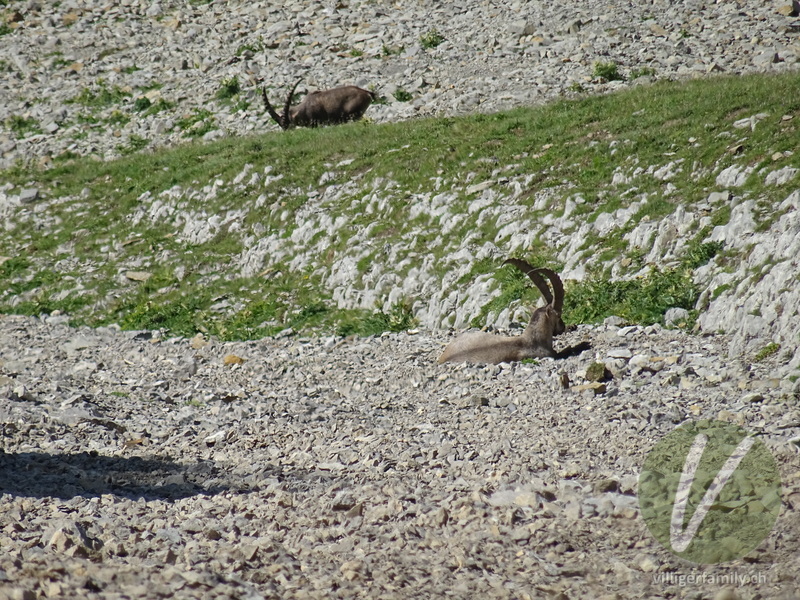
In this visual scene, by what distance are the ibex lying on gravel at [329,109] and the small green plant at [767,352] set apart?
17.2 m

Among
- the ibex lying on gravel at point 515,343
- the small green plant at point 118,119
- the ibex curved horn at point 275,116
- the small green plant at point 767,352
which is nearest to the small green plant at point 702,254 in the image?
the ibex lying on gravel at point 515,343

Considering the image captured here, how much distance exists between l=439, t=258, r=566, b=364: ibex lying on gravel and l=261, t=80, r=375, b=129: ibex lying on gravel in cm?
1399

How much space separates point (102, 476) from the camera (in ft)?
29.7

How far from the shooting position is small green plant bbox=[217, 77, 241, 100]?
2814 cm

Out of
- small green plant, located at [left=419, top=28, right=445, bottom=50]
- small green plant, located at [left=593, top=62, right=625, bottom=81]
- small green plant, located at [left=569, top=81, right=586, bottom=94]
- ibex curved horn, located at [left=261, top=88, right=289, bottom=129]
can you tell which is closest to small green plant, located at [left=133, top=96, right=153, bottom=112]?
ibex curved horn, located at [left=261, top=88, right=289, bottom=129]

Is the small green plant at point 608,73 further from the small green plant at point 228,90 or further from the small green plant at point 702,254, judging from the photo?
the small green plant at point 228,90

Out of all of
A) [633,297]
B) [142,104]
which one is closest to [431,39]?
[142,104]

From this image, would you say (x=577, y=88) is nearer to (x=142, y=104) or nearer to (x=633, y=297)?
(x=633, y=297)

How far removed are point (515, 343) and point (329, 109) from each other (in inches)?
592

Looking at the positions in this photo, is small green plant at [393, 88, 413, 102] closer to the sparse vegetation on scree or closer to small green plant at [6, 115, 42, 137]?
the sparse vegetation on scree

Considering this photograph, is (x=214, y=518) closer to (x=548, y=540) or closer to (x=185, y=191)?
(x=548, y=540)

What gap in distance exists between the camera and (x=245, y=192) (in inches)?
836

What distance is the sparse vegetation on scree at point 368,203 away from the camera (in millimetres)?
15227

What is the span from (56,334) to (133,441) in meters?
8.03
